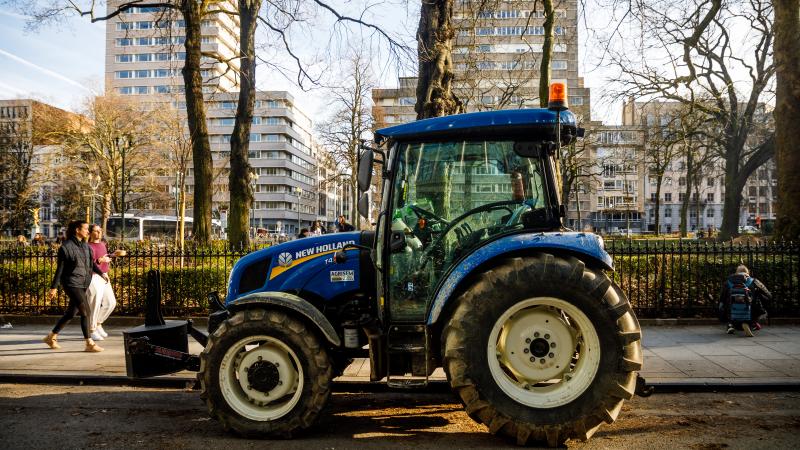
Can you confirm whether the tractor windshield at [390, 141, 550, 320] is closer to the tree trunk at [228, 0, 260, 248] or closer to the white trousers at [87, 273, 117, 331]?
the white trousers at [87, 273, 117, 331]

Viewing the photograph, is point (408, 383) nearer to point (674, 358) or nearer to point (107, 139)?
point (674, 358)

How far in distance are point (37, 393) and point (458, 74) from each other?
20.9 metres

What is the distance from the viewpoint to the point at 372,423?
4840mm

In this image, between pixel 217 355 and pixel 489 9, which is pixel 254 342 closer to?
pixel 217 355

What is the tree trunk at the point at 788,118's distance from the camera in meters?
12.0

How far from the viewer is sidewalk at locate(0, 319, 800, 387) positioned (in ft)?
20.6

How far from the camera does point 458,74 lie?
2383 centimetres

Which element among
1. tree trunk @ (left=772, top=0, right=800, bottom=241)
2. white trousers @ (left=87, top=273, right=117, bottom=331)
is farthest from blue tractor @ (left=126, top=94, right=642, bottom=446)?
tree trunk @ (left=772, top=0, right=800, bottom=241)

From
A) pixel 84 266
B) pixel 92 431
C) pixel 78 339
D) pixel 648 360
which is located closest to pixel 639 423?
pixel 648 360

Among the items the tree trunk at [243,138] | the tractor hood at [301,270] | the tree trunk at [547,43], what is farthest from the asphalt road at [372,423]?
the tree trunk at [243,138]

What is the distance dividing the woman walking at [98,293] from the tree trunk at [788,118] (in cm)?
1365

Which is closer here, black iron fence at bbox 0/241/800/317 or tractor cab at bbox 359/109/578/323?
tractor cab at bbox 359/109/578/323

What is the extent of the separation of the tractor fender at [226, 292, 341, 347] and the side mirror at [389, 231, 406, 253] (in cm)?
81

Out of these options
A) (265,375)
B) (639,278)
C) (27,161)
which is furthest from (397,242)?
(27,161)
